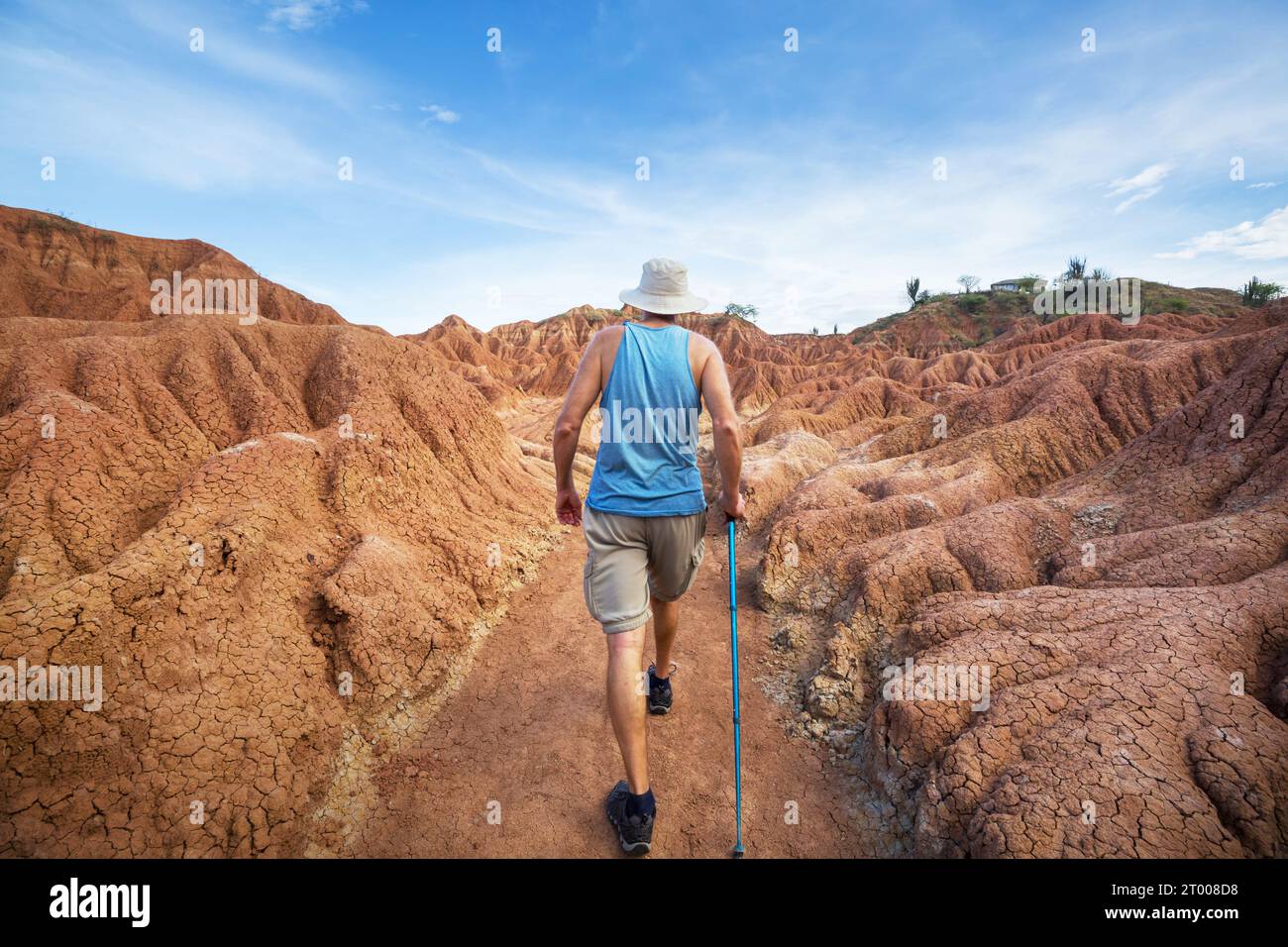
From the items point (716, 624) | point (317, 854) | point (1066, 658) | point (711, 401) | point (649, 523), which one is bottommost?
point (317, 854)

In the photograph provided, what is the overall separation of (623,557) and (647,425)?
2.17ft

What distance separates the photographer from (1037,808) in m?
2.50

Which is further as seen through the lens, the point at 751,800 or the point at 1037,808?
the point at 751,800

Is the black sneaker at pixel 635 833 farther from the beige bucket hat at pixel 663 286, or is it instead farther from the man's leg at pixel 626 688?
the beige bucket hat at pixel 663 286

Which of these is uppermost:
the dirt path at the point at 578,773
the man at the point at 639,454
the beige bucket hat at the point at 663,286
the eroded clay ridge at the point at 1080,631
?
the beige bucket hat at the point at 663,286

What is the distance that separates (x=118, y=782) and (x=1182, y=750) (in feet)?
18.5

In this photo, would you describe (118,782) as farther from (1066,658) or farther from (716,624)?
(1066,658)

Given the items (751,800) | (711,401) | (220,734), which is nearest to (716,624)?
(751,800)

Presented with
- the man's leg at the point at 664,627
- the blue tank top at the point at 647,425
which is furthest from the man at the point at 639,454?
the man's leg at the point at 664,627

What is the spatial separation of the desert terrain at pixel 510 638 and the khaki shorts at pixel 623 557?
1.54 meters

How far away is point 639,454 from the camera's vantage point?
2.52 meters

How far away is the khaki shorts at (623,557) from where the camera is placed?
2543 mm

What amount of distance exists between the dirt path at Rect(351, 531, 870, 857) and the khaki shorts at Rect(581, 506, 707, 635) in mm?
1526

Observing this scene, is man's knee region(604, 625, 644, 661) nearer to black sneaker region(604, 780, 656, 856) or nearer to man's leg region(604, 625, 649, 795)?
man's leg region(604, 625, 649, 795)
